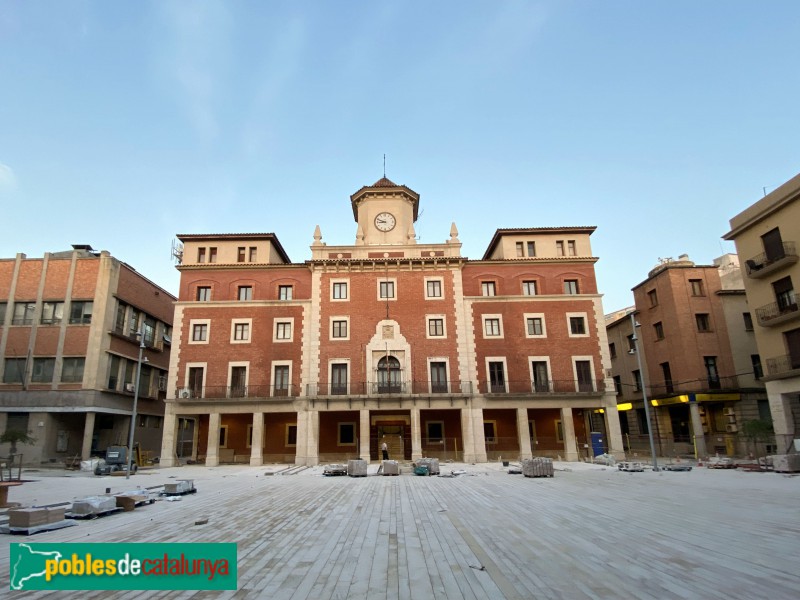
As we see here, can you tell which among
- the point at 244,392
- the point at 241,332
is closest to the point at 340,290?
the point at 241,332

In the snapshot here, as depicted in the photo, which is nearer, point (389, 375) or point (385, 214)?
point (389, 375)

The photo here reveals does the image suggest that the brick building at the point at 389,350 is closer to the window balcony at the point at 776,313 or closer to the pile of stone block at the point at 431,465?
the pile of stone block at the point at 431,465

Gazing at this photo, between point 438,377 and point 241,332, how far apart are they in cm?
1503

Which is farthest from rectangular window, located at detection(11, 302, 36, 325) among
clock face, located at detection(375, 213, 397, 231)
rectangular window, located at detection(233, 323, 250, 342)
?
clock face, located at detection(375, 213, 397, 231)

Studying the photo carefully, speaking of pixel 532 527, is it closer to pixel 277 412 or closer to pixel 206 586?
pixel 206 586

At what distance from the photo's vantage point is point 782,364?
27.3 meters

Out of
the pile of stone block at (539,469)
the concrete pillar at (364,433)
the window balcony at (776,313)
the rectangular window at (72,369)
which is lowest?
the pile of stone block at (539,469)

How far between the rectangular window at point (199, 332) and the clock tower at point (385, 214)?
44.6 feet

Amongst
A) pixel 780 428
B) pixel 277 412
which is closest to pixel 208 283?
pixel 277 412

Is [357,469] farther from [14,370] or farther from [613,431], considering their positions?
[14,370]

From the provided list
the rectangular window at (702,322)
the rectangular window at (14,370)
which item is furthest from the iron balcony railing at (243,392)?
the rectangular window at (702,322)

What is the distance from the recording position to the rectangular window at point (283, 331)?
34812mm

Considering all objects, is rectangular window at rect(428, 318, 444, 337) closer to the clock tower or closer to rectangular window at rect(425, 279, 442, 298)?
rectangular window at rect(425, 279, 442, 298)

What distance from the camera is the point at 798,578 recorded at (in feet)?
19.8
